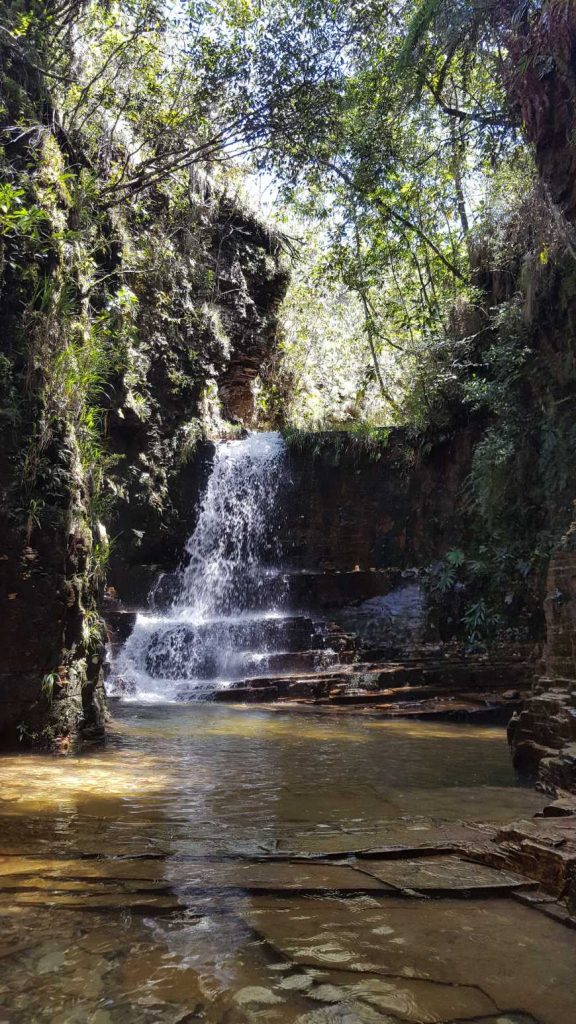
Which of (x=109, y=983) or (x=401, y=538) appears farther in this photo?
(x=401, y=538)

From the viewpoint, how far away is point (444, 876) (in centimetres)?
271

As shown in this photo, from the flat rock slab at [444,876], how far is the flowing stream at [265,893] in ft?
0.04

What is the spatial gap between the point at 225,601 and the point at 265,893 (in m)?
11.9

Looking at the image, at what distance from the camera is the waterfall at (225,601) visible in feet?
37.9

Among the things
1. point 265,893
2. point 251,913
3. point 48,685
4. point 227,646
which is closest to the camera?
point 251,913

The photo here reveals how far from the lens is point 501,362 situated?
1194 centimetres

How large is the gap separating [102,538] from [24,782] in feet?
8.80

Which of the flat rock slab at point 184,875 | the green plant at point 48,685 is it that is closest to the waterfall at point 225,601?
the green plant at point 48,685

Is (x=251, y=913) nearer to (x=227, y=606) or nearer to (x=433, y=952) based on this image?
(x=433, y=952)

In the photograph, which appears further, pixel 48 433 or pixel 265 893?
pixel 48 433

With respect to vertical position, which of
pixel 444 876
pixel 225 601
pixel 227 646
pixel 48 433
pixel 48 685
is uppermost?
pixel 48 433

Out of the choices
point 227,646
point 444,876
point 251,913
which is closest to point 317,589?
point 227,646

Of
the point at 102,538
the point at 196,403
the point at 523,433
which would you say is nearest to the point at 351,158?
the point at 523,433

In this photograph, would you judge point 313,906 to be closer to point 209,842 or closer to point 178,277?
point 209,842
